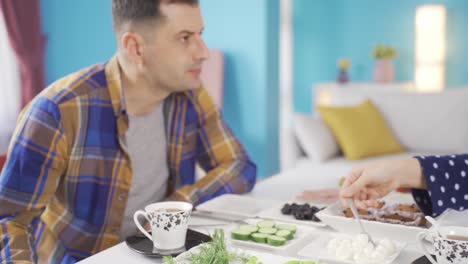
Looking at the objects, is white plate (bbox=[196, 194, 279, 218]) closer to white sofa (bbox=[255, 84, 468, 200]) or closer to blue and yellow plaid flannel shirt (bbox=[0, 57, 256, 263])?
blue and yellow plaid flannel shirt (bbox=[0, 57, 256, 263])

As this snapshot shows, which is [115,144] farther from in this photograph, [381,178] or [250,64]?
[250,64]

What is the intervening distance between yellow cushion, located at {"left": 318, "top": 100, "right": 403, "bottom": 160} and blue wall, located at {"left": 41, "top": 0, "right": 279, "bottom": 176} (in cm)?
73

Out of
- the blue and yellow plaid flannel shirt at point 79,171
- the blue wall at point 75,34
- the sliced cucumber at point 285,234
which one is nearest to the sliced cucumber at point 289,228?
the sliced cucumber at point 285,234

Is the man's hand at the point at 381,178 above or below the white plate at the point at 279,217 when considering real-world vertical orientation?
above

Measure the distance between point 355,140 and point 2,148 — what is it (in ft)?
8.80

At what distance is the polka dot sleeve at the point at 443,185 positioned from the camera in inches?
47.6

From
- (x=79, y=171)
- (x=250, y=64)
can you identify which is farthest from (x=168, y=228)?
(x=250, y=64)

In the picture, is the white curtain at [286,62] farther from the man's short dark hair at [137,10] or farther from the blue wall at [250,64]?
the man's short dark hair at [137,10]

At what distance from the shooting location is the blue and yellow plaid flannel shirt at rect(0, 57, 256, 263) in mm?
1312

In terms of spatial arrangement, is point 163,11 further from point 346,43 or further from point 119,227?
point 346,43

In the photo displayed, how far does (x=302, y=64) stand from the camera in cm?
671

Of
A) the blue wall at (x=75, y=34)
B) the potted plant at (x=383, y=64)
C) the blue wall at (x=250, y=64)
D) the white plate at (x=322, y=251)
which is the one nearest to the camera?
the white plate at (x=322, y=251)

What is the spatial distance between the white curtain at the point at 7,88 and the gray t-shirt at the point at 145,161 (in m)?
2.96

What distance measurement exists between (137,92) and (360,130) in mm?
2175
